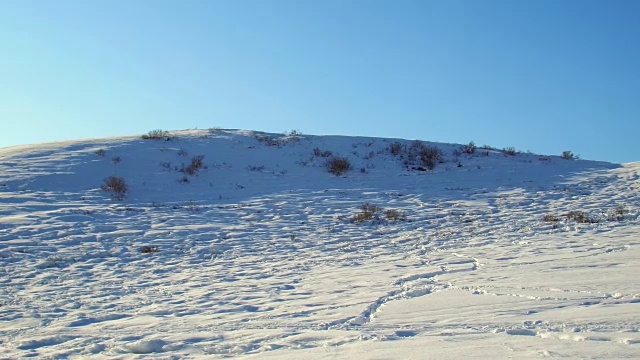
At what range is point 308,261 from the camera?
886 cm

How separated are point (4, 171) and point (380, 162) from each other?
1289 centimetres

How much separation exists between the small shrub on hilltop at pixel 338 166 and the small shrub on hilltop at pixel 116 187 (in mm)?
7134

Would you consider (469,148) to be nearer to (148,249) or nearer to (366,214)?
(366,214)

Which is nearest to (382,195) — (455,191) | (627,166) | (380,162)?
(455,191)

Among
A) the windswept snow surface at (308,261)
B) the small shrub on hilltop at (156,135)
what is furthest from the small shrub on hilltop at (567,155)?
the small shrub on hilltop at (156,135)

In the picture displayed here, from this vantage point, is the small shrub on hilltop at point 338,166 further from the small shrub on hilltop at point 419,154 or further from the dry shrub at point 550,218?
the dry shrub at point 550,218

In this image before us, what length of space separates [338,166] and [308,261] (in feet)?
37.0

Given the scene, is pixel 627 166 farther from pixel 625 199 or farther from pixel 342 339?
pixel 342 339

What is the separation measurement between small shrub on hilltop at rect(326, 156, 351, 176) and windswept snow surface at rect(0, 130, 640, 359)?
342 millimetres

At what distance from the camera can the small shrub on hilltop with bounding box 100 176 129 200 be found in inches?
599

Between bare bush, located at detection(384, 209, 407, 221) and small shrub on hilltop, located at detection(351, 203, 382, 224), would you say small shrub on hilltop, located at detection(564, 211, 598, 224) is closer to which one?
bare bush, located at detection(384, 209, 407, 221)

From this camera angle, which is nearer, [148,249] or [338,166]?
[148,249]

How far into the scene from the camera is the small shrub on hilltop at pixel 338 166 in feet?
64.8

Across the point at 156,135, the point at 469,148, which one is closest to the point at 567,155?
the point at 469,148
